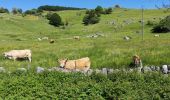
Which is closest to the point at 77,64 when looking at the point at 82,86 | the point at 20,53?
the point at 20,53

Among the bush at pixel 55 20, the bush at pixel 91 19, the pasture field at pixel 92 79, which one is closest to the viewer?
the pasture field at pixel 92 79

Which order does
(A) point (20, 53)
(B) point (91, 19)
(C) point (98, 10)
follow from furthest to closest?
(C) point (98, 10) → (B) point (91, 19) → (A) point (20, 53)

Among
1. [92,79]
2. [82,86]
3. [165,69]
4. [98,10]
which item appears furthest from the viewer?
[98,10]

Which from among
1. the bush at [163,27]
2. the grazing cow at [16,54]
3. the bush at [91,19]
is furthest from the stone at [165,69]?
the bush at [91,19]

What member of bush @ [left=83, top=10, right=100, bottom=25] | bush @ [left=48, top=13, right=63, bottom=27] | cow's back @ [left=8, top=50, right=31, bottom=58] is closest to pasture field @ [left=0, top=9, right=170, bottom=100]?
cow's back @ [left=8, top=50, right=31, bottom=58]

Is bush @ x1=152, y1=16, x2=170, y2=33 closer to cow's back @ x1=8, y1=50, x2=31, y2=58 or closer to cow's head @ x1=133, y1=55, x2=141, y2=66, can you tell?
cow's back @ x1=8, y1=50, x2=31, y2=58

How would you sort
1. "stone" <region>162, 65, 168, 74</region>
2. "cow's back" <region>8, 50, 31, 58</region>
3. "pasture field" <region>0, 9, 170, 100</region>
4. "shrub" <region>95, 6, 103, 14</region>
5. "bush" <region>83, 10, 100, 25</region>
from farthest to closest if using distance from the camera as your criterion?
"shrub" <region>95, 6, 103, 14</region>
"bush" <region>83, 10, 100, 25</region>
"cow's back" <region>8, 50, 31, 58</region>
"stone" <region>162, 65, 168, 74</region>
"pasture field" <region>0, 9, 170, 100</region>

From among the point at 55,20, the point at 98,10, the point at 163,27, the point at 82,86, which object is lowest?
the point at 55,20

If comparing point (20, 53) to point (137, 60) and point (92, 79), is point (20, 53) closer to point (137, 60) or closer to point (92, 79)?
point (137, 60)

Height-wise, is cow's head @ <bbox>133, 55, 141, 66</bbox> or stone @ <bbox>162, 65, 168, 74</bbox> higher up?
cow's head @ <bbox>133, 55, 141, 66</bbox>

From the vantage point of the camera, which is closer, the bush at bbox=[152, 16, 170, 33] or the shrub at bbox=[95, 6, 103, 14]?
the bush at bbox=[152, 16, 170, 33]

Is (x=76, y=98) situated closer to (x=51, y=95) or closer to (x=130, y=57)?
(x=51, y=95)

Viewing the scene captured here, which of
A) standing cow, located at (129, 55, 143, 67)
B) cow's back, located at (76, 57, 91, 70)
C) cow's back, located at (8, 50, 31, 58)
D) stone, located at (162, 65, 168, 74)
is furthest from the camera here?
cow's back, located at (8, 50, 31, 58)

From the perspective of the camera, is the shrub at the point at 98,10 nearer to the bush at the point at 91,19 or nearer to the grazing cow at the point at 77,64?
the bush at the point at 91,19
